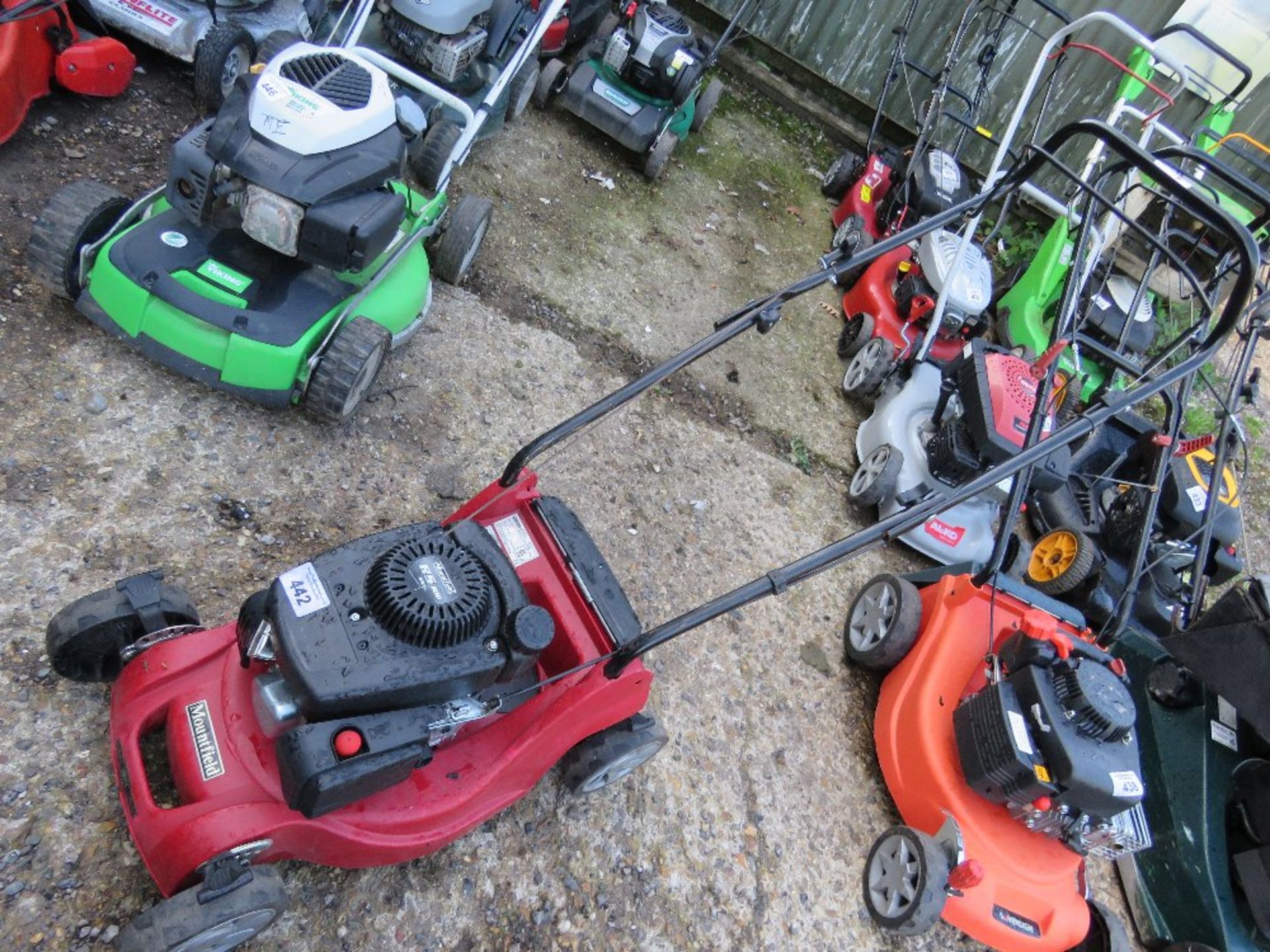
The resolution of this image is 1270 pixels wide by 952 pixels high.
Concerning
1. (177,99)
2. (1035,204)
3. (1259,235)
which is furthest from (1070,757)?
(1035,204)

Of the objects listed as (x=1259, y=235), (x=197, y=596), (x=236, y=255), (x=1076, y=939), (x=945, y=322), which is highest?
(x=1259, y=235)

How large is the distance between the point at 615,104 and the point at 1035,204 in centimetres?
301

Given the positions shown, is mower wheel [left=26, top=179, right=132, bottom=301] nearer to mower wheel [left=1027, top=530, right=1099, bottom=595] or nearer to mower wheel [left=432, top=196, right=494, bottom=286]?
mower wheel [left=432, top=196, right=494, bottom=286]

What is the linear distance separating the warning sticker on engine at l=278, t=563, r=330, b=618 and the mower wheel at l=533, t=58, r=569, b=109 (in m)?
3.34

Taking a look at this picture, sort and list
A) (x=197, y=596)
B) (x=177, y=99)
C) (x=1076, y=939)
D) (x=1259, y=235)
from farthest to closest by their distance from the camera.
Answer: (x=1259, y=235) < (x=177, y=99) < (x=1076, y=939) < (x=197, y=596)

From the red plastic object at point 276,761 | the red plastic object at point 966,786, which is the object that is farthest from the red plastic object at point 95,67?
the red plastic object at point 966,786

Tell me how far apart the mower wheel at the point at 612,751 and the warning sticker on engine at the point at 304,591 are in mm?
794

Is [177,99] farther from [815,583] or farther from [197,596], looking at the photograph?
[815,583]

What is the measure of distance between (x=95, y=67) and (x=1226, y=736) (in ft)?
13.8

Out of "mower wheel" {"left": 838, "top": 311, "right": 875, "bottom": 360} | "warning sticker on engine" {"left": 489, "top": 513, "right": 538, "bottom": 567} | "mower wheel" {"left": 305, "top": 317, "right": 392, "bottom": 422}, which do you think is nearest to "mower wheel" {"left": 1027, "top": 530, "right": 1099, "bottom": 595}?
"mower wheel" {"left": 838, "top": 311, "right": 875, "bottom": 360}

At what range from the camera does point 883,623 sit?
289cm

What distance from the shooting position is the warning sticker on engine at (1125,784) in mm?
2244

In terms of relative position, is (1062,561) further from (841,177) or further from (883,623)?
(841,177)

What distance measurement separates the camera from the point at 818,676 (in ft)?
9.69
